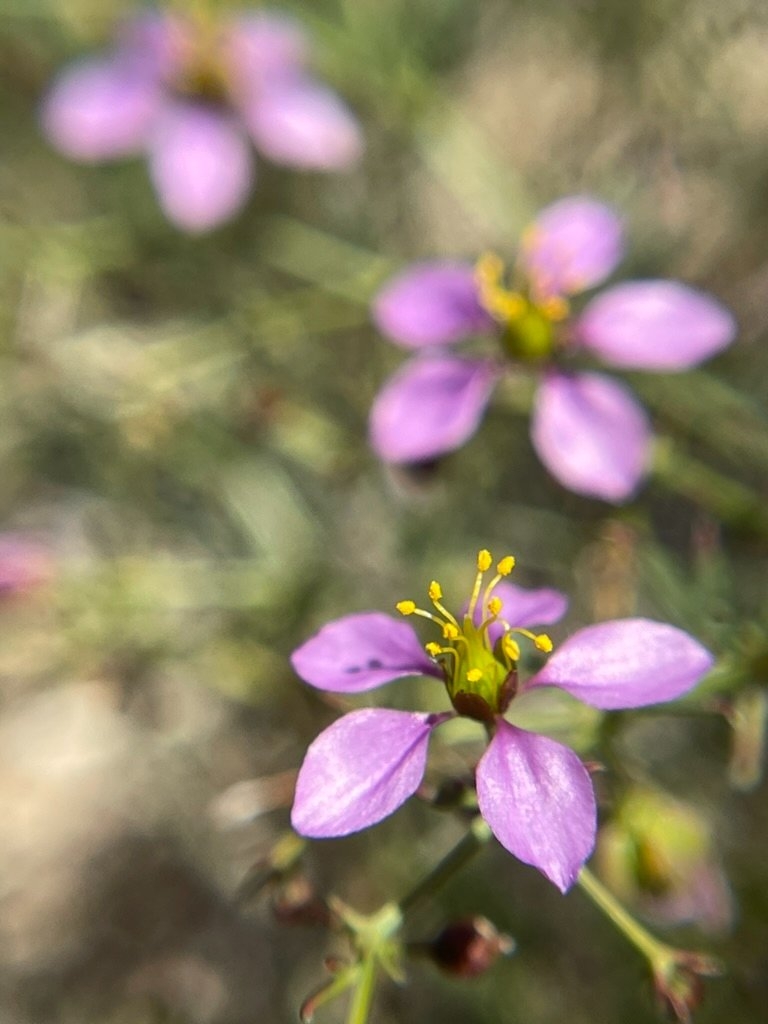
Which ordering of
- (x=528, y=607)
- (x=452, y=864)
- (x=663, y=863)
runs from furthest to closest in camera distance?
(x=663, y=863), (x=528, y=607), (x=452, y=864)

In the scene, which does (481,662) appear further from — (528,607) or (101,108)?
(101,108)

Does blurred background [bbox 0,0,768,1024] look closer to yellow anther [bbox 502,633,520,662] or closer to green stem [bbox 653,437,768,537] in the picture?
green stem [bbox 653,437,768,537]

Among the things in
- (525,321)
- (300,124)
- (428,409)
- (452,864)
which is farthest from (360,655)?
(300,124)

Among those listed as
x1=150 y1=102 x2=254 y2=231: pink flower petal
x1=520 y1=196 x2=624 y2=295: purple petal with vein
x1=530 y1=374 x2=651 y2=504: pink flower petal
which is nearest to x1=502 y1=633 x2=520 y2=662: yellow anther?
x1=530 y1=374 x2=651 y2=504: pink flower petal

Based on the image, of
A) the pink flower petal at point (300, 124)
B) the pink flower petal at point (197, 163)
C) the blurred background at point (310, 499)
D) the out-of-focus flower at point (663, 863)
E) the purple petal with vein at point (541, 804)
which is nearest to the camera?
the purple petal with vein at point (541, 804)

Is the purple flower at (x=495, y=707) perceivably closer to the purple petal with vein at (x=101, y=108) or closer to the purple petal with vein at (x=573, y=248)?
the purple petal with vein at (x=573, y=248)

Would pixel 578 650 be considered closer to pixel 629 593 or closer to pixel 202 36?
pixel 629 593

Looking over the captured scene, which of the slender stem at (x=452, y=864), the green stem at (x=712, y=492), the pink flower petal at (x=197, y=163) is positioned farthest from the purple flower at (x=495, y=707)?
the pink flower petal at (x=197, y=163)
